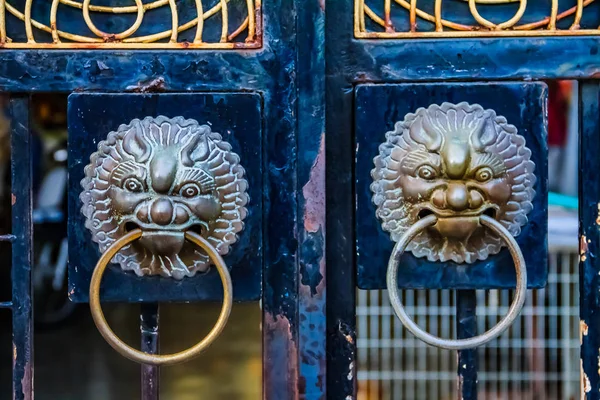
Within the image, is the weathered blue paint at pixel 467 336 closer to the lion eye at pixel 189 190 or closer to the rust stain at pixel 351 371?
the rust stain at pixel 351 371

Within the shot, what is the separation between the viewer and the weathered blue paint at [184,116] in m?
0.96

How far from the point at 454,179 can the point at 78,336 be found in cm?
283

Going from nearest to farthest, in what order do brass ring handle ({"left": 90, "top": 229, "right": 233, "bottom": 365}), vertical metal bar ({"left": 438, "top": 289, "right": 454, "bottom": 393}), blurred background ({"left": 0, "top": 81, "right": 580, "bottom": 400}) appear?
brass ring handle ({"left": 90, "top": 229, "right": 233, "bottom": 365}) → blurred background ({"left": 0, "top": 81, "right": 580, "bottom": 400}) → vertical metal bar ({"left": 438, "top": 289, "right": 454, "bottom": 393})

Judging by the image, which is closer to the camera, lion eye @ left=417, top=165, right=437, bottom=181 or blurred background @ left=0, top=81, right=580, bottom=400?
lion eye @ left=417, top=165, right=437, bottom=181

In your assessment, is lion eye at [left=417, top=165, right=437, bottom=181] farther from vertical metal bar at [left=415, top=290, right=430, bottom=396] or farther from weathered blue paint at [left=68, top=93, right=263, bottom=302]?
vertical metal bar at [left=415, top=290, right=430, bottom=396]

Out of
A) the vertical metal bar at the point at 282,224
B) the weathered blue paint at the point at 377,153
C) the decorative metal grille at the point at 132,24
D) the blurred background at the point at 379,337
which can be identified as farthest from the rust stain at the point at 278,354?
the blurred background at the point at 379,337

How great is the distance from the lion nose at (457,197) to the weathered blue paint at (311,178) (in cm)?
15

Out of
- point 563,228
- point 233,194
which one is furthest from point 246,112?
point 563,228

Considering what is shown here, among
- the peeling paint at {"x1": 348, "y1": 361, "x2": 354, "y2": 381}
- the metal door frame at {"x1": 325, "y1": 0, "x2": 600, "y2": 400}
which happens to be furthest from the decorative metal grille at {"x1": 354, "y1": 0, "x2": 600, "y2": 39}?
the peeling paint at {"x1": 348, "y1": 361, "x2": 354, "y2": 381}

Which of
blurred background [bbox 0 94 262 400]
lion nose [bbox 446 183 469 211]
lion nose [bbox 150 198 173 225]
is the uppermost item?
lion nose [bbox 446 183 469 211]

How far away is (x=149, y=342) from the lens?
0.98 m

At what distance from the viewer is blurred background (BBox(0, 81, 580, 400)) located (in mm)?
2480

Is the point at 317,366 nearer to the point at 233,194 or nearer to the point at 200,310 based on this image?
the point at 233,194

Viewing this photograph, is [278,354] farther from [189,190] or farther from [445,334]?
[445,334]
